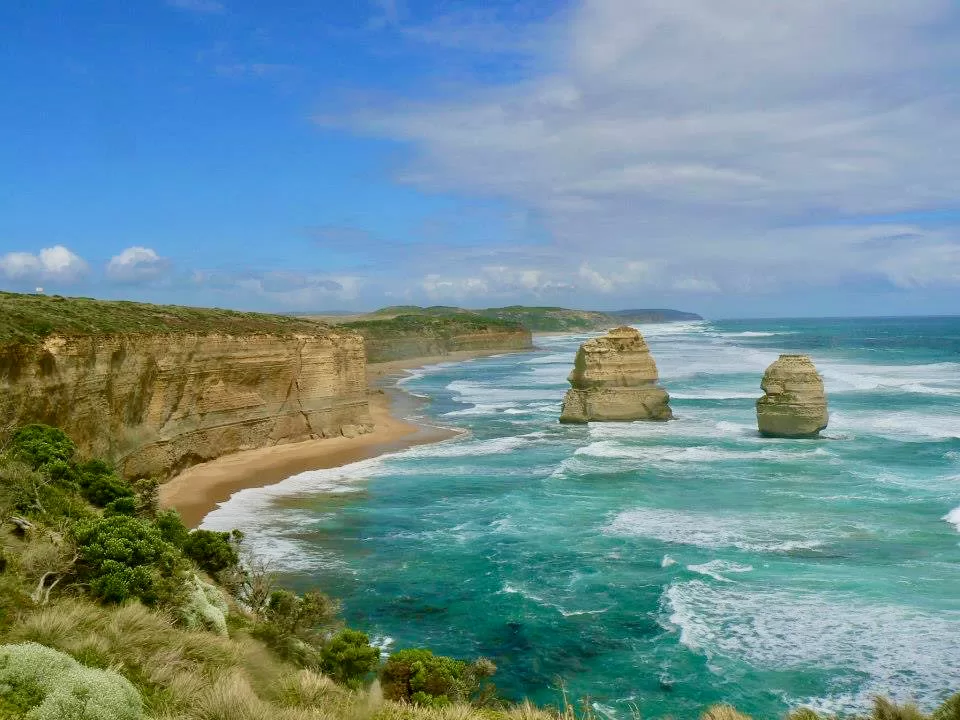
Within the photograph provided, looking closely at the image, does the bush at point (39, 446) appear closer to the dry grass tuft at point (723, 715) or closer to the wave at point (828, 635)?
the wave at point (828, 635)

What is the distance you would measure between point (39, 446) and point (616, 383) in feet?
98.6

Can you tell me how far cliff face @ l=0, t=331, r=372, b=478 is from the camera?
24.0 meters

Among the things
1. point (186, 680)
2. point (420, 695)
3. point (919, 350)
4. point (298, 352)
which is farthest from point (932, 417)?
point (919, 350)

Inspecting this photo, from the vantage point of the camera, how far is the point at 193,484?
101ft

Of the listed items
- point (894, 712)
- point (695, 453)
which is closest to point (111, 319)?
point (695, 453)

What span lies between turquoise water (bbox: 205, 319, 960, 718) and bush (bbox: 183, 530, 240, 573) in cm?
276

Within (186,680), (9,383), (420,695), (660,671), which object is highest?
(9,383)

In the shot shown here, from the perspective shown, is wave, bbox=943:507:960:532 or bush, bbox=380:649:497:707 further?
wave, bbox=943:507:960:532

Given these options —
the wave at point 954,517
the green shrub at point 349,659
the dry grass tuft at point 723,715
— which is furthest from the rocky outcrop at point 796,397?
the dry grass tuft at point 723,715

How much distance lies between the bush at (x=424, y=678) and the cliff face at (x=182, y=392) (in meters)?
15.0

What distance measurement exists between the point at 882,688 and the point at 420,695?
8390 millimetres

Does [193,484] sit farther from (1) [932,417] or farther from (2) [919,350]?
(2) [919,350]

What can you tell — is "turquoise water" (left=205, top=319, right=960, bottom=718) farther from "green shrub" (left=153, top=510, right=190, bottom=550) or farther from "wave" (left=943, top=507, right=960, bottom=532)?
"green shrub" (left=153, top=510, right=190, bottom=550)

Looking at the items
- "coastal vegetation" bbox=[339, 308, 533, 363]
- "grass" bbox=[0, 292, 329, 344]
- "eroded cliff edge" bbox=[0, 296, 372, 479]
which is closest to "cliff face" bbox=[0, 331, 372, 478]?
"eroded cliff edge" bbox=[0, 296, 372, 479]
